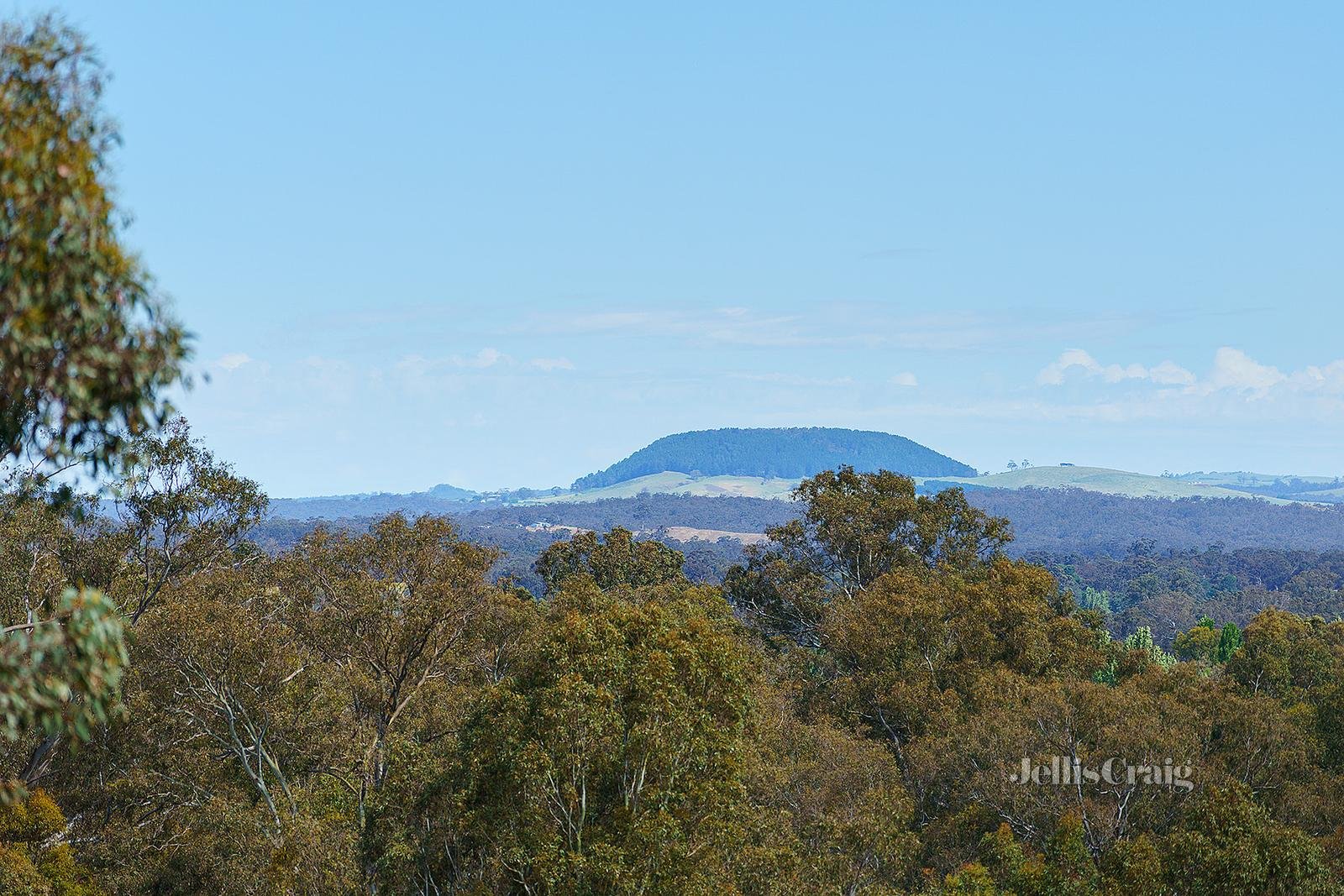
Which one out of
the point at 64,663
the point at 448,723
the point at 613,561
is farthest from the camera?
the point at 613,561

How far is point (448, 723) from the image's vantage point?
76.2 feet

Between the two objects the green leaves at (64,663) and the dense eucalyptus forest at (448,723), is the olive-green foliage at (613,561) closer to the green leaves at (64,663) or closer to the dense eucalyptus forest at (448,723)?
the dense eucalyptus forest at (448,723)

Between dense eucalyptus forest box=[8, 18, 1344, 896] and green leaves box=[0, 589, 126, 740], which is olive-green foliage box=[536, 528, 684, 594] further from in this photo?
green leaves box=[0, 589, 126, 740]

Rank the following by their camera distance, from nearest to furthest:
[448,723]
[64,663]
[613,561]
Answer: [64,663], [448,723], [613,561]

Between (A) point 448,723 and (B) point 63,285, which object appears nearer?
(B) point 63,285

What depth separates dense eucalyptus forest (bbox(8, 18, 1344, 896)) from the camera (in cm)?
737

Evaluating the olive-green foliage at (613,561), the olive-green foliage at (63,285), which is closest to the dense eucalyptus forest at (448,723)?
the olive-green foliage at (63,285)

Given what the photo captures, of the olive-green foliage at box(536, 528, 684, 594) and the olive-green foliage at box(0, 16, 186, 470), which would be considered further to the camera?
the olive-green foliage at box(536, 528, 684, 594)

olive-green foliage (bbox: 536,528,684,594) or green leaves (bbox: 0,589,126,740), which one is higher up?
green leaves (bbox: 0,589,126,740)

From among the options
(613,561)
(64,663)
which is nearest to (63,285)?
(64,663)

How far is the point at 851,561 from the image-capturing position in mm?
53844

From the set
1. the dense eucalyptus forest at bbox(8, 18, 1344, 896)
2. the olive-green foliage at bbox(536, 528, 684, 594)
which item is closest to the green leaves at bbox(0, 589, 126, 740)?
the dense eucalyptus forest at bbox(8, 18, 1344, 896)

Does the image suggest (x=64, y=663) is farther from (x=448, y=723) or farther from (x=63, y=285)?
(x=448, y=723)

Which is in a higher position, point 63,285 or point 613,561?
point 63,285
